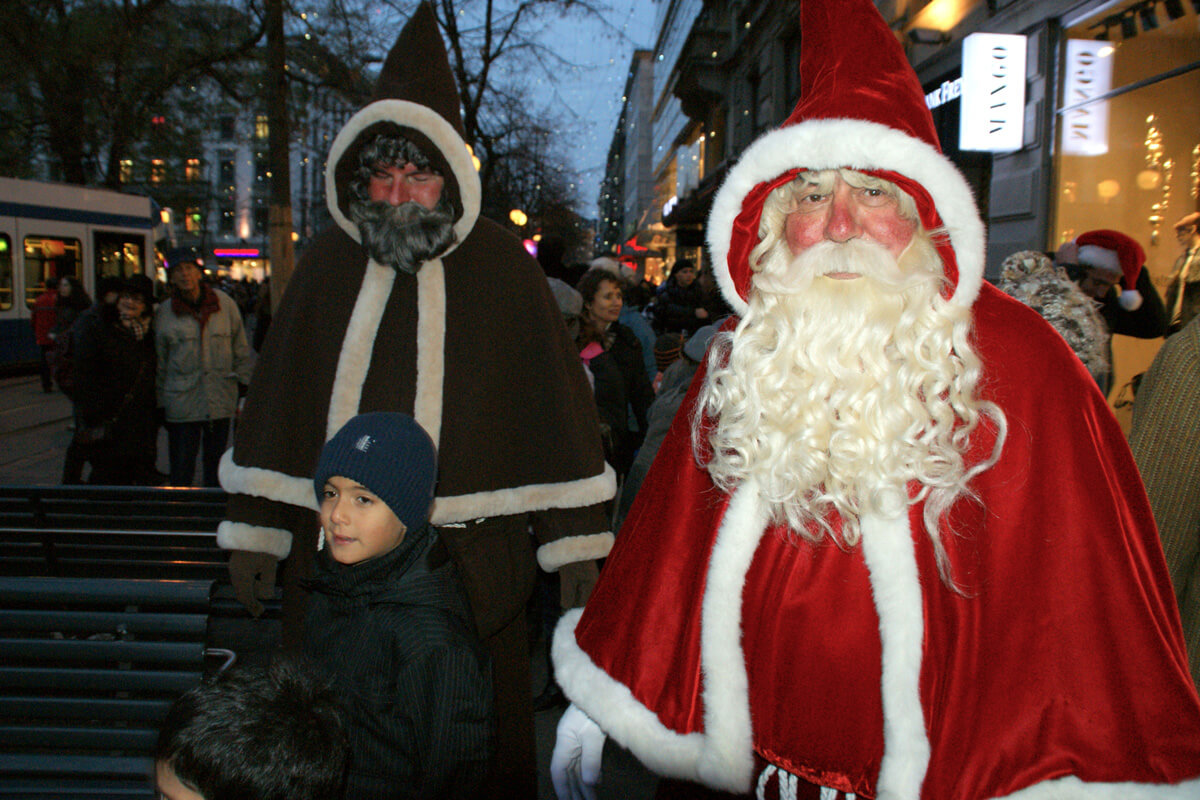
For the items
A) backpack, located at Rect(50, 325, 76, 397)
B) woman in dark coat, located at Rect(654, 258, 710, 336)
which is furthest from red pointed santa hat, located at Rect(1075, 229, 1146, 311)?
woman in dark coat, located at Rect(654, 258, 710, 336)

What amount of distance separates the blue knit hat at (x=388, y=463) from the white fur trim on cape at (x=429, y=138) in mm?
923

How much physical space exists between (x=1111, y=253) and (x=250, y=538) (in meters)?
4.62

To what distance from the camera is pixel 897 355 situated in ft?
5.57

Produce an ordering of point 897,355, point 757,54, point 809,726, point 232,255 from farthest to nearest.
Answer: point 232,255
point 757,54
point 897,355
point 809,726

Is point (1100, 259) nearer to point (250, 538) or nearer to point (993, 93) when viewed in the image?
point (993, 93)

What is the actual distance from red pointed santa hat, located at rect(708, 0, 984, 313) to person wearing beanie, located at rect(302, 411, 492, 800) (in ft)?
3.14

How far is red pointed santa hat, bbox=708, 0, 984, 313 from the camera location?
66.1 inches

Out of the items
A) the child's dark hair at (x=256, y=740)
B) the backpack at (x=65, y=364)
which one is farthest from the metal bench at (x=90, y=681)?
the backpack at (x=65, y=364)

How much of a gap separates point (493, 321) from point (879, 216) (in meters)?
1.44

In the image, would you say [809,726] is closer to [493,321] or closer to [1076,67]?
[493,321]

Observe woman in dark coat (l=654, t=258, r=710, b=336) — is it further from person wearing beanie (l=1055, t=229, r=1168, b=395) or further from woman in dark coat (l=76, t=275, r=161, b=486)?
woman in dark coat (l=76, t=275, r=161, b=486)

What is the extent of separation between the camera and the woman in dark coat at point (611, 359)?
527 cm

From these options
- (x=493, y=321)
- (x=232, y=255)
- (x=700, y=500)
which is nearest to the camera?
(x=700, y=500)

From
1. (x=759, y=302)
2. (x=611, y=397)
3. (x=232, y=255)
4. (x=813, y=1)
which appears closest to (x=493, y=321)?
(x=759, y=302)
